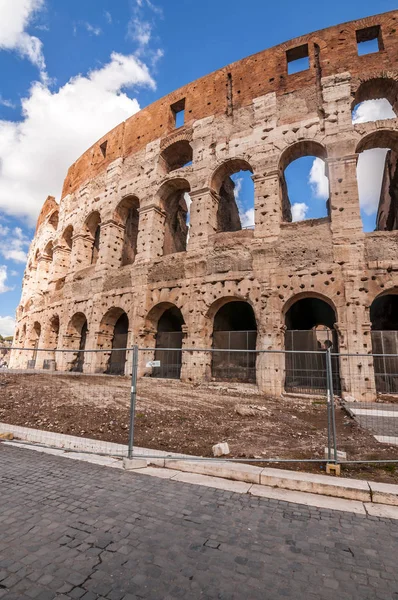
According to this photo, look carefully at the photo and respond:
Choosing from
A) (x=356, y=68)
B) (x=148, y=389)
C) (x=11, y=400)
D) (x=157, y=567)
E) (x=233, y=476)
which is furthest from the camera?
(x=356, y=68)

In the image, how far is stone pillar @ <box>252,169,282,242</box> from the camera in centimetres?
1208

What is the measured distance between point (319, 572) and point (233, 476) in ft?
5.43

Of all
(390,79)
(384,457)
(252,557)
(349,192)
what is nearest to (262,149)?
(349,192)

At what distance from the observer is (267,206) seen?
12344 millimetres

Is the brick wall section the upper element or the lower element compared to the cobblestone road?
upper

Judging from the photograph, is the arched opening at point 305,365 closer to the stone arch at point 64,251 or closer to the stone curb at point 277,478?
the stone curb at point 277,478

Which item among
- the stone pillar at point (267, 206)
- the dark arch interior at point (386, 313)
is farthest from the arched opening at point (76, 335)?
the dark arch interior at point (386, 313)

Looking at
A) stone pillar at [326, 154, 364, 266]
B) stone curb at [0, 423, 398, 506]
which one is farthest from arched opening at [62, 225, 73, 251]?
stone curb at [0, 423, 398, 506]

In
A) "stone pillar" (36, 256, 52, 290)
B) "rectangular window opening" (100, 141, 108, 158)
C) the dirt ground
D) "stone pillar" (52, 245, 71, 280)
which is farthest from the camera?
"stone pillar" (36, 256, 52, 290)

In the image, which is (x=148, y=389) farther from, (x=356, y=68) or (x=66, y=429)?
(x=356, y=68)

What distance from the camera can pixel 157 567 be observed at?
1.98 metres

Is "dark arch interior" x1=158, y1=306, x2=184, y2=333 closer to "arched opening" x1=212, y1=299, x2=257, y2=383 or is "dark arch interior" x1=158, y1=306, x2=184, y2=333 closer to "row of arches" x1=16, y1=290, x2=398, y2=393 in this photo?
"row of arches" x1=16, y1=290, x2=398, y2=393

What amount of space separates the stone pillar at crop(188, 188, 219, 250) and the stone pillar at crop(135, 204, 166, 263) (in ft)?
7.12

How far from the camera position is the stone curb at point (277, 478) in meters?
3.12
